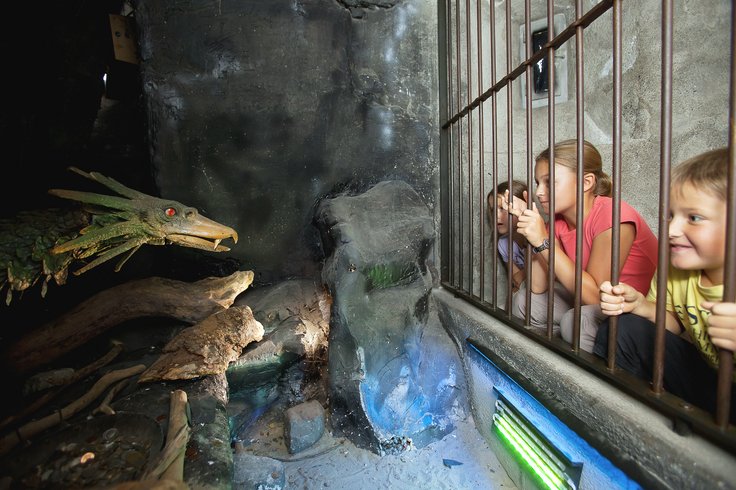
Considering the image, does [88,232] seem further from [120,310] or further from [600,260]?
[600,260]

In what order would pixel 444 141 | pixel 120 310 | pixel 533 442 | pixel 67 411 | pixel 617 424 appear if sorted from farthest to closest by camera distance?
pixel 444 141, pixel 120 310, pixel 67 411, pixel 533 442, pixel 617 424

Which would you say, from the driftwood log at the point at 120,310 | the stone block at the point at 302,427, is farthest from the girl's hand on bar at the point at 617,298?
the driftwood log at the point at 120,310

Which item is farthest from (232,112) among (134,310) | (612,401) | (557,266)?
(612,401)

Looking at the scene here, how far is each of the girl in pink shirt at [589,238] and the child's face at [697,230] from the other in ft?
0.96

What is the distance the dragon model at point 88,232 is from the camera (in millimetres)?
1937

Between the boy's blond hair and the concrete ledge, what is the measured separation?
70 cm

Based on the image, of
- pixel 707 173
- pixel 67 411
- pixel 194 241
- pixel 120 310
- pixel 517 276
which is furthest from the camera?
pixel 517 276

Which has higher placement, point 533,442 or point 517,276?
point 517,276

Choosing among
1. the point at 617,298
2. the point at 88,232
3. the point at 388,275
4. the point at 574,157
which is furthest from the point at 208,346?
the point at 574,157

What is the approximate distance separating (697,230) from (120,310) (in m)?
2.98

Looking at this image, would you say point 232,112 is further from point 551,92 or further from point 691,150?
point 691,150

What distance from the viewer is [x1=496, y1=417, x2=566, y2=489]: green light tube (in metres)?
1.45

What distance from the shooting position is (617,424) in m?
1.17

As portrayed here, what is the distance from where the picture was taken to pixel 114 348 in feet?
7.84
